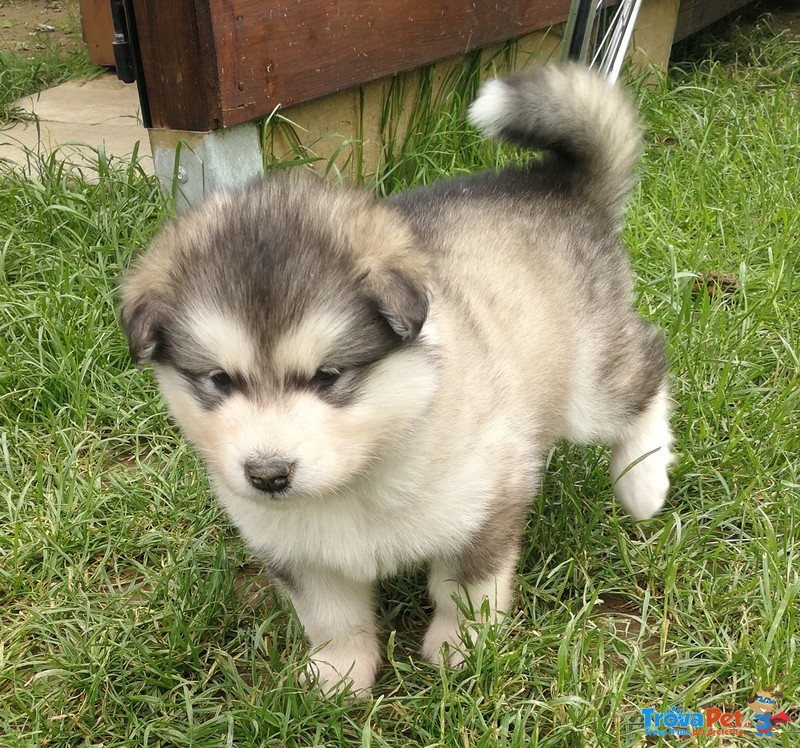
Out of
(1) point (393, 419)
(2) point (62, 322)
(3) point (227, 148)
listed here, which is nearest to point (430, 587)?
(1) point (393, 419)

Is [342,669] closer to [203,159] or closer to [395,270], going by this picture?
[395,270]

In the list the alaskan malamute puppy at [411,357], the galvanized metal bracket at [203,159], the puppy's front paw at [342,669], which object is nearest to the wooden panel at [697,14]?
the galvanized metal bracket at [203,159]

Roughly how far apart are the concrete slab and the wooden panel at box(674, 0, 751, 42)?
12.3 ft

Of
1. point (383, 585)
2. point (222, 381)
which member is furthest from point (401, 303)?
point (383, 585)

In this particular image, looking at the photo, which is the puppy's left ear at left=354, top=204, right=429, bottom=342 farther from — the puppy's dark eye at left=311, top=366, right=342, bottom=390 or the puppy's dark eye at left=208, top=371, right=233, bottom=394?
the puppy's dark eye at left=208, top=371, right=233, bottom=394

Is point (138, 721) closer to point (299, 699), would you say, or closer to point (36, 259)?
point (299, 699)

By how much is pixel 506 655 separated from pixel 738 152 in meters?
3.34

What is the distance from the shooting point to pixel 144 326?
1.92 metres

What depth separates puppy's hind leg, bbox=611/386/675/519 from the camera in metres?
2.74

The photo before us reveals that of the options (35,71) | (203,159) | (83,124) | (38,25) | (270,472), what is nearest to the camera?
(270,472)

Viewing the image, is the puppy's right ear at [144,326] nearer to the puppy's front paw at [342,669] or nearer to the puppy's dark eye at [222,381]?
the puppy's dark eye at [222,381]

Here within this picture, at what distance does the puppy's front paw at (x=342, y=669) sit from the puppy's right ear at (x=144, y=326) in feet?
2.91

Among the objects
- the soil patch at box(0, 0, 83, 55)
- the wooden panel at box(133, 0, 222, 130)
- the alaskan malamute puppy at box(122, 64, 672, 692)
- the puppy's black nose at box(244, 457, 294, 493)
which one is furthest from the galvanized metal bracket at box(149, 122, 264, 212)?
the soil patch at box(0, 0, 83, 55)

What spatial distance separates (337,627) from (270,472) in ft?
2.46
